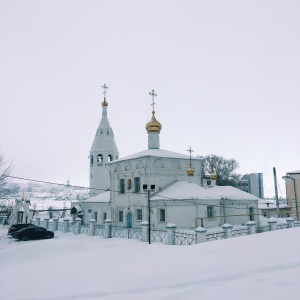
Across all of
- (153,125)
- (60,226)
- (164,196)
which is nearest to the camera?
(164,196)

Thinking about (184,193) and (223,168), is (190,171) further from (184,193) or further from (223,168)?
(223,168)

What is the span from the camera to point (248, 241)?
12.5m

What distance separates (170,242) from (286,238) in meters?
6.93

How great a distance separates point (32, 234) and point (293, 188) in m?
Answer: 29.0

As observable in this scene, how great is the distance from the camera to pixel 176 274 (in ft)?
30.2

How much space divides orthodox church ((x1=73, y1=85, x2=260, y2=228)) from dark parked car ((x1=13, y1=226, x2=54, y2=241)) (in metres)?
5.53

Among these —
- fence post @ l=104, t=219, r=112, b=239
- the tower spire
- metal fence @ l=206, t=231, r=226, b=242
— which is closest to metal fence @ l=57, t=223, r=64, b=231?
fence post @ l=104, t=219, r=112, b=239

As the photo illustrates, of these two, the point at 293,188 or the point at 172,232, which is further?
the point at 293,188

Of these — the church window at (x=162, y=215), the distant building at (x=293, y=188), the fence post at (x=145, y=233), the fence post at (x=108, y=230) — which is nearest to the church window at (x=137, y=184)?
the church window at (x=162, y=215)

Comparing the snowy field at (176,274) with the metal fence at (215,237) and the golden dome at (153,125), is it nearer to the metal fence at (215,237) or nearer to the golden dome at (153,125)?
the metal fence at (215,237)

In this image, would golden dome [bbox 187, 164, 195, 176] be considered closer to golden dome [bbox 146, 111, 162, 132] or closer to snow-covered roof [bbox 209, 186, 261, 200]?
snow-covered roof [bbox 209, 186, 261, 200]

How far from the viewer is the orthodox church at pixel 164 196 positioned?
22.8 metres

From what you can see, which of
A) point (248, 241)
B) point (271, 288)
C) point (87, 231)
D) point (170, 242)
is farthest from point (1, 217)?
point (271, 288)

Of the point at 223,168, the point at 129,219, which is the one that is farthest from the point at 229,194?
the point at 223,168
